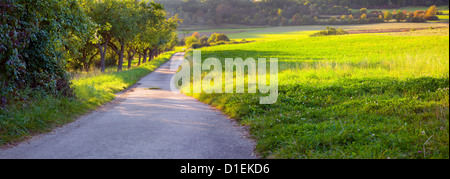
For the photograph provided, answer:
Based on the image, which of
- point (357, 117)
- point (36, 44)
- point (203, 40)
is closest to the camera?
point (357, 117)

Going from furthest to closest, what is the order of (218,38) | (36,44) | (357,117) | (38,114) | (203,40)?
(203,40) < (218,38) < (36,44) < (38,114) < (357,117)

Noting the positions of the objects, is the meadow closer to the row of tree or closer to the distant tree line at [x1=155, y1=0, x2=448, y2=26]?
the row of tree

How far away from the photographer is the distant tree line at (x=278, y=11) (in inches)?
796

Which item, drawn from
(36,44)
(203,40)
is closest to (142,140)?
(36,44)

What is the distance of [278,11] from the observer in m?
48.8

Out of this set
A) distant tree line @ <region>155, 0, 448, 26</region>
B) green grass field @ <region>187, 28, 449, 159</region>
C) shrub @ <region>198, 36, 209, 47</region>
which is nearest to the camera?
green grass field @ <region>187, 28, 449, 159</region>

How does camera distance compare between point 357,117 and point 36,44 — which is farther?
point 36,44

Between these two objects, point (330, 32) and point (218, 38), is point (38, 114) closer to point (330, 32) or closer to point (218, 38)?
point (330, 32)

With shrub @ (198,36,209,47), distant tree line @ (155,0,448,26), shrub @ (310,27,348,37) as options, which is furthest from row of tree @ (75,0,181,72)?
shrub @ (198,36,209,47)

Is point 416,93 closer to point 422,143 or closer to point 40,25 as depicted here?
point 422,143

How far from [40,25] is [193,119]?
5.66 m

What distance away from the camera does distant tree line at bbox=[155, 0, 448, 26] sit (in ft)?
66.3

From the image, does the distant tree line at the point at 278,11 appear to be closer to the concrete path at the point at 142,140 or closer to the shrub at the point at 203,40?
the shrub at the point at 203,40

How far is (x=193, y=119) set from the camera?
329 inches
